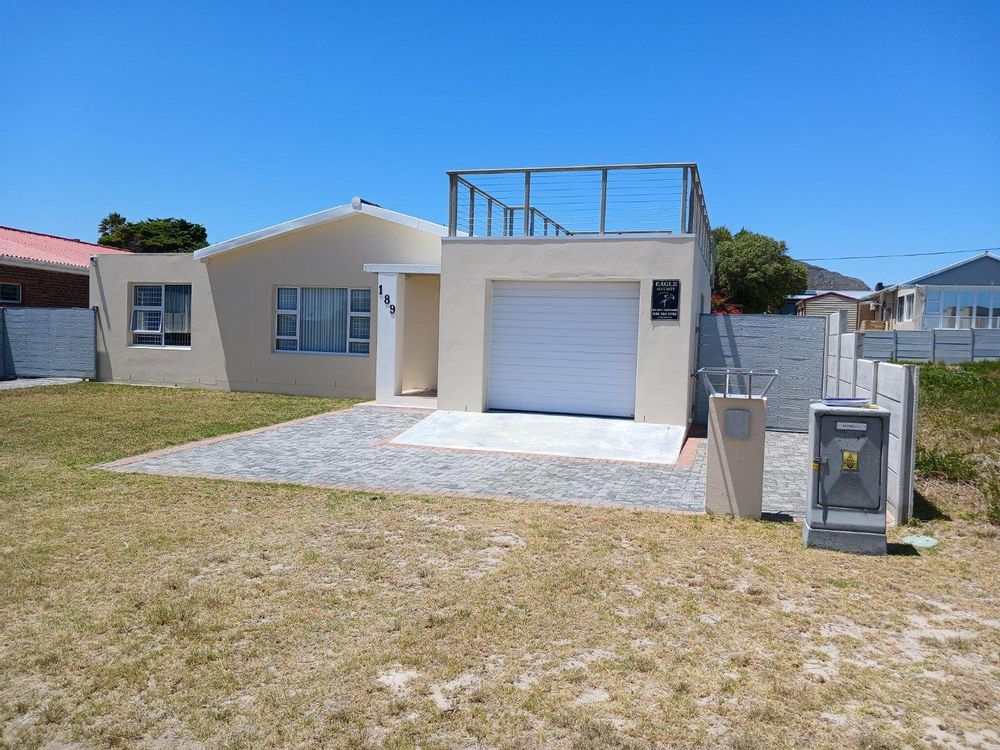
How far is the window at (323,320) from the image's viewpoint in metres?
17.1

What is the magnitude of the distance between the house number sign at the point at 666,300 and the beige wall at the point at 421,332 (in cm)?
593

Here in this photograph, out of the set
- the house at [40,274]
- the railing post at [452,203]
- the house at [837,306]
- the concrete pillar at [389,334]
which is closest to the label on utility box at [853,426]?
the railing post at [452,203]

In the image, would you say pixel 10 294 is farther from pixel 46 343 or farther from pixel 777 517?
pixel 777 517

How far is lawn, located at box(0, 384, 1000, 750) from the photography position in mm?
3412

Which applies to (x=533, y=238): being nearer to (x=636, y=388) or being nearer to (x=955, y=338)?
(x=636, y=388)

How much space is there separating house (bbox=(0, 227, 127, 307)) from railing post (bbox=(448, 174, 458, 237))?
12.4 m

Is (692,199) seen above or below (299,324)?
above

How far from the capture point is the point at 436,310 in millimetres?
17625

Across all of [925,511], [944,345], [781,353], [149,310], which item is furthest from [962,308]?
[149,310]

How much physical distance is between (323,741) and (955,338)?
876 inches

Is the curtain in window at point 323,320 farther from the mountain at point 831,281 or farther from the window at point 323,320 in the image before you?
the mountain at point 831,281

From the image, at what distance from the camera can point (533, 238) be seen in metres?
12.8

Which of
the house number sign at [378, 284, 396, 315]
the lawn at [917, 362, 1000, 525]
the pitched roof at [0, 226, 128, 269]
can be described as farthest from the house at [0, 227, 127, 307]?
the lawn at [917, 362, 1000, 525]

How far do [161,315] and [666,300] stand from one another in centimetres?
1275
